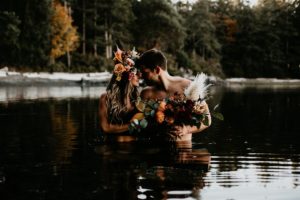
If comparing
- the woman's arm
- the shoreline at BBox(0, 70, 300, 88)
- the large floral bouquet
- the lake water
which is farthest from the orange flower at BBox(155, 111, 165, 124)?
the shoreline at BBox(0, 70, 300, 88)

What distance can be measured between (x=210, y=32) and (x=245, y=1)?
2393cm

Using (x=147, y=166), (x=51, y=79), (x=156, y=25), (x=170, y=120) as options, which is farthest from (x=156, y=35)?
(x=147, y=166)

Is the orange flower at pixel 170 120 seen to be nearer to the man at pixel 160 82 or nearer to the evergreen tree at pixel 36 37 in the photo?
the man at pixel 160 82

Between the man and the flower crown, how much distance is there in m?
0.12

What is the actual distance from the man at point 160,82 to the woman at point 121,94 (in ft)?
0.60

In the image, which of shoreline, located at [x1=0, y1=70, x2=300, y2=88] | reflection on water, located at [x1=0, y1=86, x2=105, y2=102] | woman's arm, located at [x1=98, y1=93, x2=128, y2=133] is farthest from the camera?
shoreline, located at [x1=0, y1=70, x2=300, y2=88]

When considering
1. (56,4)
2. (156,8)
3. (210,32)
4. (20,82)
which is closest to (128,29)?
(156,8)

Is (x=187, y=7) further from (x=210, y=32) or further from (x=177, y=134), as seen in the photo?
(x=177, y=134)

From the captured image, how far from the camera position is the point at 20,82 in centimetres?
4550

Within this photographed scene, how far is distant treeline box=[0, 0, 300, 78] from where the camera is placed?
5003 centimetres

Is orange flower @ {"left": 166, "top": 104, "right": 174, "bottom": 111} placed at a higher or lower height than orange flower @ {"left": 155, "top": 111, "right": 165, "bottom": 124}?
higher

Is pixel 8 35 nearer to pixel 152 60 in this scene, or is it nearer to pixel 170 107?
pixel 152 60

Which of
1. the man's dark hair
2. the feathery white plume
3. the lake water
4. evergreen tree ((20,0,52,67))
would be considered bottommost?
the lake water

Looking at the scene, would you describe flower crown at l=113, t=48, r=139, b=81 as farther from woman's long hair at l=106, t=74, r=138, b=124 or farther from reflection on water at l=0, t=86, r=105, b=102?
reflection on water at l=0, t=86, r=105, b=102
